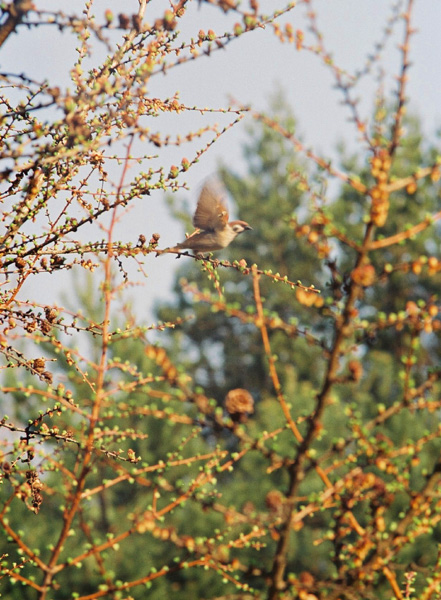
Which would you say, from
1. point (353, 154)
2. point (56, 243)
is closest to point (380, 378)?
point (353, 154)

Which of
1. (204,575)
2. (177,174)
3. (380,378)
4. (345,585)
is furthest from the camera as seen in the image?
(380,378)

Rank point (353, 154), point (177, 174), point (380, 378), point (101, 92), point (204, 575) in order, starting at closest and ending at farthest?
point (101, 92) < point (177, 174) < point (204, 575) < point (380, 378) < point (353, 154)

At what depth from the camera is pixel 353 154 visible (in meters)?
20.6

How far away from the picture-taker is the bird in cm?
326

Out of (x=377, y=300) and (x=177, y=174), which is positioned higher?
(x=377, y=300)

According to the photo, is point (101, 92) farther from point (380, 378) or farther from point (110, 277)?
point (380, 378)

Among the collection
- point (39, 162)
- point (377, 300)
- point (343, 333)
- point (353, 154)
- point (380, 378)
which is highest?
point (353, 154)

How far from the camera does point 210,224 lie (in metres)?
3.35

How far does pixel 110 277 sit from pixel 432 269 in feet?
2.65

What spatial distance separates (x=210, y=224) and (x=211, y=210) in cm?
8

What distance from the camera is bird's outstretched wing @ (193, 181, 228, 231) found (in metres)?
3.23

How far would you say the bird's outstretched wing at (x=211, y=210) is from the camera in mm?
3229

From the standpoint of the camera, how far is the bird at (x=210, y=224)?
3262mm

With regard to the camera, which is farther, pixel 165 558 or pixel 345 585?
pixel 165 558
